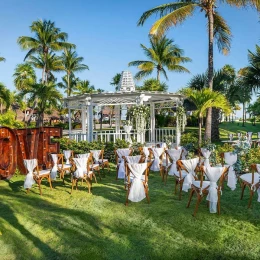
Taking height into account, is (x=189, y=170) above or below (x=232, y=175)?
above

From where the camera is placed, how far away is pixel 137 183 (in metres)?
6.40

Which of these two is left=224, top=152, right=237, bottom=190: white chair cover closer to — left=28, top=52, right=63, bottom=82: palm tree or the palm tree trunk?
the palm tree trunk

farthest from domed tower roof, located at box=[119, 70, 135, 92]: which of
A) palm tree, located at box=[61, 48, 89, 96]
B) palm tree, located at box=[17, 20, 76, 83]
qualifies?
palm tree, located at box=[61, 48, 89, 96]

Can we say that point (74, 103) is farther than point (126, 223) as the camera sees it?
Yes

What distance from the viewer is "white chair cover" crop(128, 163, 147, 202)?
249 inches

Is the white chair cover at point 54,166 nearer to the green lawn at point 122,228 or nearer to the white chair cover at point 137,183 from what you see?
the green lawn at point 122,228

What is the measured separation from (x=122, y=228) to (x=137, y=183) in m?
1.50

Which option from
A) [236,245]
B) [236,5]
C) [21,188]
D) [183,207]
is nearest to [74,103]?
[21,188]

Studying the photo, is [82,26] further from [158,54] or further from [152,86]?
[158,54]

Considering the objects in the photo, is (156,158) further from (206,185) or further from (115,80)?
(115,80)

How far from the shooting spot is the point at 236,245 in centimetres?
427

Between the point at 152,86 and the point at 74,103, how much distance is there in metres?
9.90

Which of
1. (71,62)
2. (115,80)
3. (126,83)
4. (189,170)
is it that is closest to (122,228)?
(189,170)

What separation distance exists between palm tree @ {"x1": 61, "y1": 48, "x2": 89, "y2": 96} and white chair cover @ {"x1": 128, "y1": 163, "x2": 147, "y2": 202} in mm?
35486
